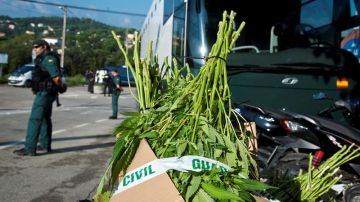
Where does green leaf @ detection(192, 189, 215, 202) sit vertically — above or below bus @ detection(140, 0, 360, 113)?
below

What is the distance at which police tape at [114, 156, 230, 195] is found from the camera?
2.09 metres

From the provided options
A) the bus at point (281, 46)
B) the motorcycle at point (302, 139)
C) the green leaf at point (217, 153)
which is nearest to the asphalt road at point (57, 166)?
the green leaf at point (217, 153)

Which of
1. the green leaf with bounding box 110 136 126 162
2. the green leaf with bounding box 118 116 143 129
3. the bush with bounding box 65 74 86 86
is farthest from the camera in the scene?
the bush with bounding box 65 74 86 86

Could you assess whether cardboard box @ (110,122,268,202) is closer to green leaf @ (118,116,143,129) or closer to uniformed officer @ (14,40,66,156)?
green leaf @ (118,116,143,129)

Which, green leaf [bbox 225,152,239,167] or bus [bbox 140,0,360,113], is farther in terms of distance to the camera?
bus [bbox 140,0,360,113]

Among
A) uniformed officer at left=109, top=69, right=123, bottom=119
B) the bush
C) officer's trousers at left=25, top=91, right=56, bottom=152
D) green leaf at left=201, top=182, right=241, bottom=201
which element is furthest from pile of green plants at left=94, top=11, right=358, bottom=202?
the bush

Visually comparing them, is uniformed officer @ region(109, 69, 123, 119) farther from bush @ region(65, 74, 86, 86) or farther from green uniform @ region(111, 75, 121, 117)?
bush @ region(65, 74, 86, 86)

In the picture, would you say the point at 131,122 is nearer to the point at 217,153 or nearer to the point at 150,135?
the point at 150,135

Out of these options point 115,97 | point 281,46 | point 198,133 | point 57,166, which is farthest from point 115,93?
point 198,133

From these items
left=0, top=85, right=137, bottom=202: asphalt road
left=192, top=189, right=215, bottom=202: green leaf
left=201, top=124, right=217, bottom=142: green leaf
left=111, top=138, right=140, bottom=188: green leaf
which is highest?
left=201, top=124, right=217, bottom=142: green leaf

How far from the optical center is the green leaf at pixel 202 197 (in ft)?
6.54

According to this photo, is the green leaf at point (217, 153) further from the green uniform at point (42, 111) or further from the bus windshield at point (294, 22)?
the green uniform at point (42, 111)

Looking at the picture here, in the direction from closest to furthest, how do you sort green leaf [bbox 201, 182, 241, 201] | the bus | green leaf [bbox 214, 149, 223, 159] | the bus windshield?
1. green leaf [bbox 201, 182, 241, 201]
2. green leaf [bbox 214, 149, 223, 159]
3. the bus
4. the bus windshield

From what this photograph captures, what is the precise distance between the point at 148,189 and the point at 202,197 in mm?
245
